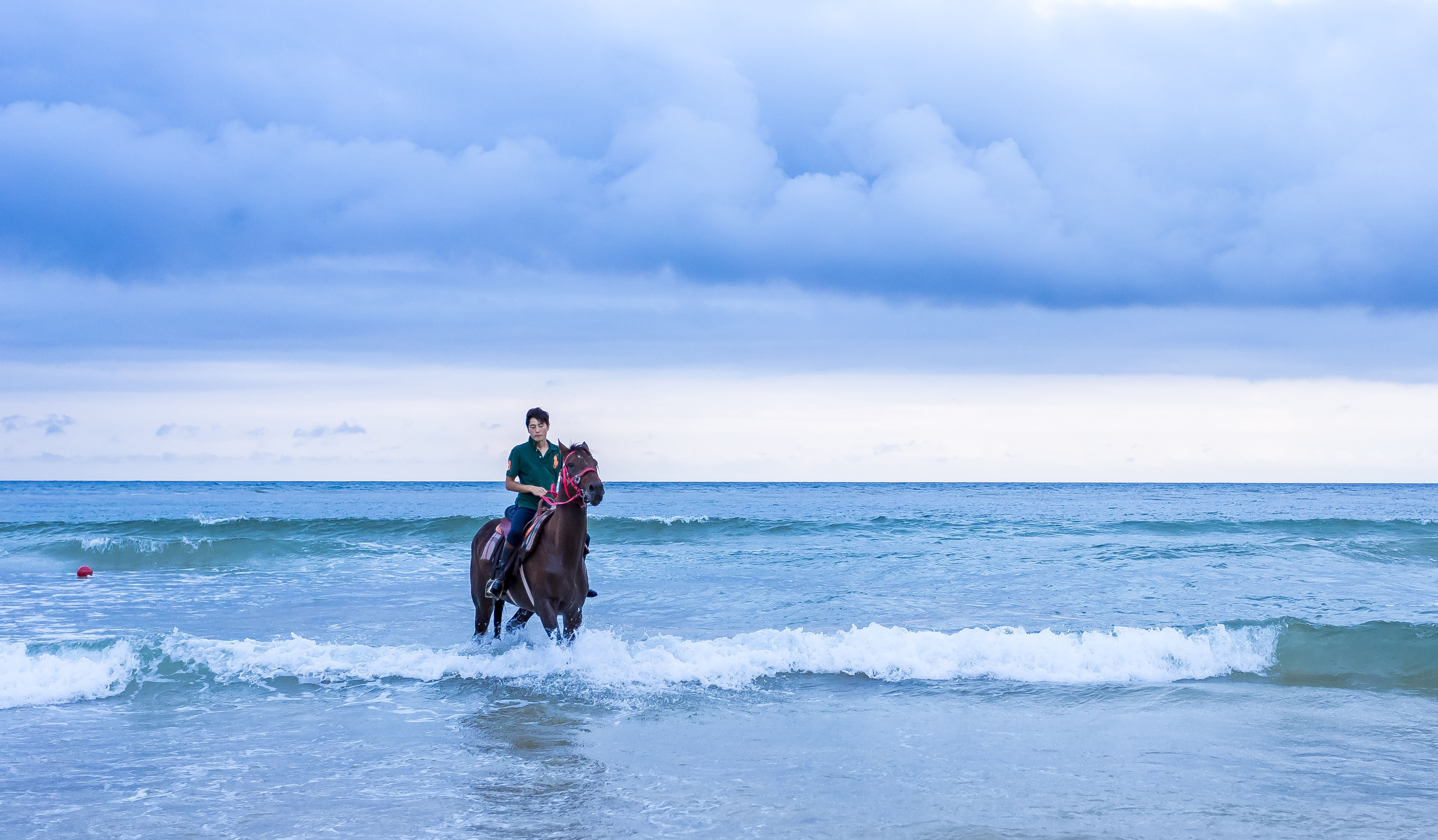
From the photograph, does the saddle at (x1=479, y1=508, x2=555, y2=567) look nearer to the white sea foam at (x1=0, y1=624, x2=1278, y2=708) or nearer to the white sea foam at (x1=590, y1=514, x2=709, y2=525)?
the white sea foam at (x1=0, y1=624, x2=1278, y2=708)

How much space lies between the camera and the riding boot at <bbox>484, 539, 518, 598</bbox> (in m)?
9.14

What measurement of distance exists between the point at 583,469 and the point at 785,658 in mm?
2959

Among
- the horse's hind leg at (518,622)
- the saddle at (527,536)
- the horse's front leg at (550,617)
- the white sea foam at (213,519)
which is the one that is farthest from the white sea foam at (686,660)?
the white sea foam at (213,519)

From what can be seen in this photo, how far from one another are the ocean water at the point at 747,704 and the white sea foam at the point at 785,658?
0.04 metres

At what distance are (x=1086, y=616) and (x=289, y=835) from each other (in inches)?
411

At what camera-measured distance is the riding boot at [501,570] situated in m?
9.14

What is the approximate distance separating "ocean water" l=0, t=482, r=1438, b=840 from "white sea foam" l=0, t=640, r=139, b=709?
0.11 feet

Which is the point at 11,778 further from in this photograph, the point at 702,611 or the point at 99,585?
the point at 99,585

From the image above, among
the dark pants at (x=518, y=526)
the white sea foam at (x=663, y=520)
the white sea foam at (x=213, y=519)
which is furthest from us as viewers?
the white sea foam at (x=213, y=519)

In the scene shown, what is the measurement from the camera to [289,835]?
490 centimetres

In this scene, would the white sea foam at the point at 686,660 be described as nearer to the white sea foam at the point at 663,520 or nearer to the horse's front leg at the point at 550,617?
the horse's front leg at the point at 550,617

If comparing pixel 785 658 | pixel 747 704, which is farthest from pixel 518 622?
pixel 747 704

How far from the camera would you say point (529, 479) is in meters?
9.02

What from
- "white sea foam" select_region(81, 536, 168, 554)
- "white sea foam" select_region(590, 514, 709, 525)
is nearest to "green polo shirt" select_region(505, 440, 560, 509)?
"white sea foam" select_region(81, 536, 168, 554)
